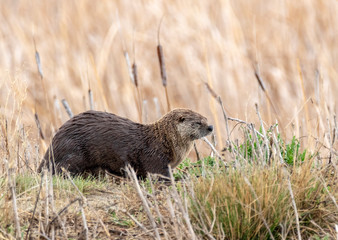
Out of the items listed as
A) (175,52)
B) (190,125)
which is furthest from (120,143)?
(175,52)

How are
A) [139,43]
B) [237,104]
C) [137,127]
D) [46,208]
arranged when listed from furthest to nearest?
[139,43], [237,104], [137,127], [46,208]

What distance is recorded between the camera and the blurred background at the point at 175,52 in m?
7.70

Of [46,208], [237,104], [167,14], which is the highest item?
[167,14]

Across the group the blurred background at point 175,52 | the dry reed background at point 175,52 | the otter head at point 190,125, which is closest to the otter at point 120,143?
the otter head at point 190,125

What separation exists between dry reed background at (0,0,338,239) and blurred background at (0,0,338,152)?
0.01 metres

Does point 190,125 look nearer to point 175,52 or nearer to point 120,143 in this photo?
point 120,143

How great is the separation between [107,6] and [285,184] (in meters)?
5.68

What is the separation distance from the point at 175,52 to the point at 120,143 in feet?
10.9

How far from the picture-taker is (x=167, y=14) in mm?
8359

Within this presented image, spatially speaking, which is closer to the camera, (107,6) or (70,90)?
(70,90)

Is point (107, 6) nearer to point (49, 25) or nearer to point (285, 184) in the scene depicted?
point (49, 25)

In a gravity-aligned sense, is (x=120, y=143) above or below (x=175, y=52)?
below

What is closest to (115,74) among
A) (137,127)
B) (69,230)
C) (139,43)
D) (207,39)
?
(139,43)

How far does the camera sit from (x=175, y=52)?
827 centimetres
